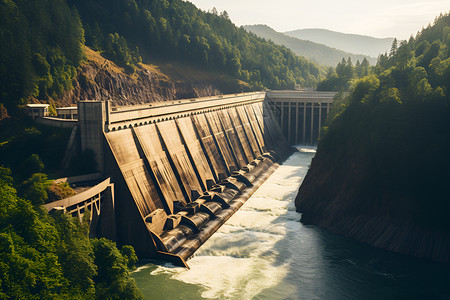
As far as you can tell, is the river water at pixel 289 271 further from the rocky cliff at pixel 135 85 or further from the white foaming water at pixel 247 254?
the rocky cliff at pixel 135 85

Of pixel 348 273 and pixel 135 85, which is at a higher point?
pixel 135 85

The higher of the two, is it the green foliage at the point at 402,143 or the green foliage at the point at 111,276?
the green foliage at the point at 402,143

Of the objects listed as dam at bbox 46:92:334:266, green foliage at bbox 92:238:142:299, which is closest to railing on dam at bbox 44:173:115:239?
dam at bbox 46:92:334:266

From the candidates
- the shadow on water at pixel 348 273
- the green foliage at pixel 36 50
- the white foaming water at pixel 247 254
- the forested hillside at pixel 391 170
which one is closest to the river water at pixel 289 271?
the shadow on water at pixel 348 273

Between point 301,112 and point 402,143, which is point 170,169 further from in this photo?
point 301,112

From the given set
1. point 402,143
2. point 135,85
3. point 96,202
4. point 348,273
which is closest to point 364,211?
point 402,143

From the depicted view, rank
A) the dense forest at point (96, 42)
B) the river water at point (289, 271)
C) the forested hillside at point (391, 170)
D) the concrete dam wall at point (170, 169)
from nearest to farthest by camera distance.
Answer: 1. the river water at point (289, 271)
2. the concrete dam wall at point (170, 169)
3. the forested hillside at point (391, 170)
4. the dense forest at point (96, 42)

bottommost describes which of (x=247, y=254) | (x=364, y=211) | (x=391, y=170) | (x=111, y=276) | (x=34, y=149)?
(x=247, y=254)

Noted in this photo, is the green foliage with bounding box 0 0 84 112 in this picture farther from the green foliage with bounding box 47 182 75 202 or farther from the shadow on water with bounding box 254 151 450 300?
the shadow on water with bounding box 254 151 450 300
